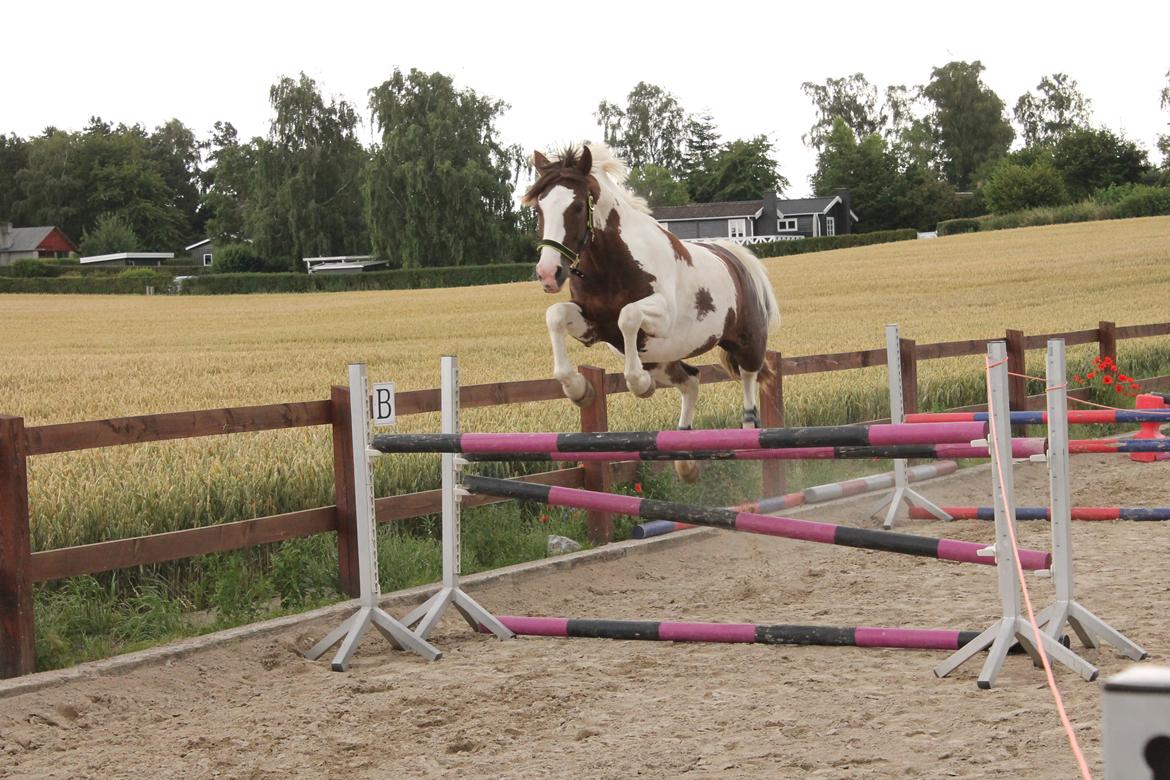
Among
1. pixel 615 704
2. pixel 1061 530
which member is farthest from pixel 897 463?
pixel 615 704

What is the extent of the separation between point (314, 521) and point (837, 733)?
3394mm

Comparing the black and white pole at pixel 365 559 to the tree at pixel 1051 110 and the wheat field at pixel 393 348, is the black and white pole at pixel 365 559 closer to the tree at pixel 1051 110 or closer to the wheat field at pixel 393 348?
the wheat field at pixel 393 348

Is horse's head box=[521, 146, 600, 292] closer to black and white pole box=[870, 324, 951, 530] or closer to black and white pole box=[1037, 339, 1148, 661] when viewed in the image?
black and white pole box=[1037, 339, 1148, 661]

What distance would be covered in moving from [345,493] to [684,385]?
190cm

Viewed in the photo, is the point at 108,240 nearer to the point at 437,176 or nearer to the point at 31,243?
the point at 31,243

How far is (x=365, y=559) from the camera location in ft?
18.8

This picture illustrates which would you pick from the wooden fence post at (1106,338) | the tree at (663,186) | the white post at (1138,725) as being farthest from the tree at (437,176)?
the white post at (1138,725)

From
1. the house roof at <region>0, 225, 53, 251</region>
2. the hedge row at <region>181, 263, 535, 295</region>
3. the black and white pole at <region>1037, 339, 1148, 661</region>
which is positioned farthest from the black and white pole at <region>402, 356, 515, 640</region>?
the house roof at <region>0, 225, 53, 251</region>

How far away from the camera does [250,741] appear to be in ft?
14.4

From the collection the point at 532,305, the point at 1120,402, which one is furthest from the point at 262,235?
the point at 1120,402

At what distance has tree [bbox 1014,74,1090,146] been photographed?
298 ft

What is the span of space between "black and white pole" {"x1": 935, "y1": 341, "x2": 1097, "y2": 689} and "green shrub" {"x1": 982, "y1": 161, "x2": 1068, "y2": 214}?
66.8 metres

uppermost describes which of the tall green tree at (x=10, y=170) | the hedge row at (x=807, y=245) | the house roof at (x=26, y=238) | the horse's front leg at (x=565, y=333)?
the tall green tree at (x=10, y=170)

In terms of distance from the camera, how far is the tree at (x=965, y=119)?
89000 millimetres
